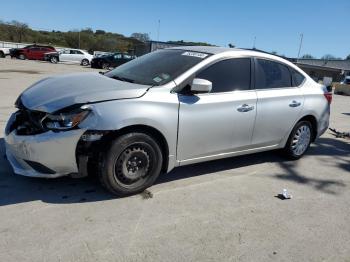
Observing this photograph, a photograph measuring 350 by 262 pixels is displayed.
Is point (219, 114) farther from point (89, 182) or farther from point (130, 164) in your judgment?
point (89, 182)

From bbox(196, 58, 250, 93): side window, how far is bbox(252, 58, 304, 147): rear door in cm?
22

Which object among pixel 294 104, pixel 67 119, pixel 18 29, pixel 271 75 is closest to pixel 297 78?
pixel 294 104

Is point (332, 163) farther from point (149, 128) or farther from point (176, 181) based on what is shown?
point (149, 128)

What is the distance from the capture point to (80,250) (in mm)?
3109

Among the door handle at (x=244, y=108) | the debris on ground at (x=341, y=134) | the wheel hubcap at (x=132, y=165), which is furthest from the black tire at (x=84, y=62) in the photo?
the wheel hubcap at (x=132, y=165)

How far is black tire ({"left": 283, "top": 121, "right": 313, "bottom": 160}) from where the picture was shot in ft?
19.3

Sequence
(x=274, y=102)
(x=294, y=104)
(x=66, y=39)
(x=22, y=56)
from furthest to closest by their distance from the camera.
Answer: (x=66, y=39) → (x=22, y=56) → (x=294, y=104) → (x=274, y=102)

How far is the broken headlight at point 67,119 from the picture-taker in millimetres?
3760

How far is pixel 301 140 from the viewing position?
6.11 meters

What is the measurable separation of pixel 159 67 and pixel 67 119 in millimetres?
1554

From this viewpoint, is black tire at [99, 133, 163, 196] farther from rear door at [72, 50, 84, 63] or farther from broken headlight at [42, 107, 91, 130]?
rear door at [72, 50, 84, 63]

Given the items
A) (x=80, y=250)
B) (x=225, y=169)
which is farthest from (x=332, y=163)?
(x=80, y=250)

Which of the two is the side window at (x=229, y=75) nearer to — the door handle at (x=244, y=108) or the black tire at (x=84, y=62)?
the door handle at (x=244, y=108)

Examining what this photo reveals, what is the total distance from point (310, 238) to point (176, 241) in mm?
1350
